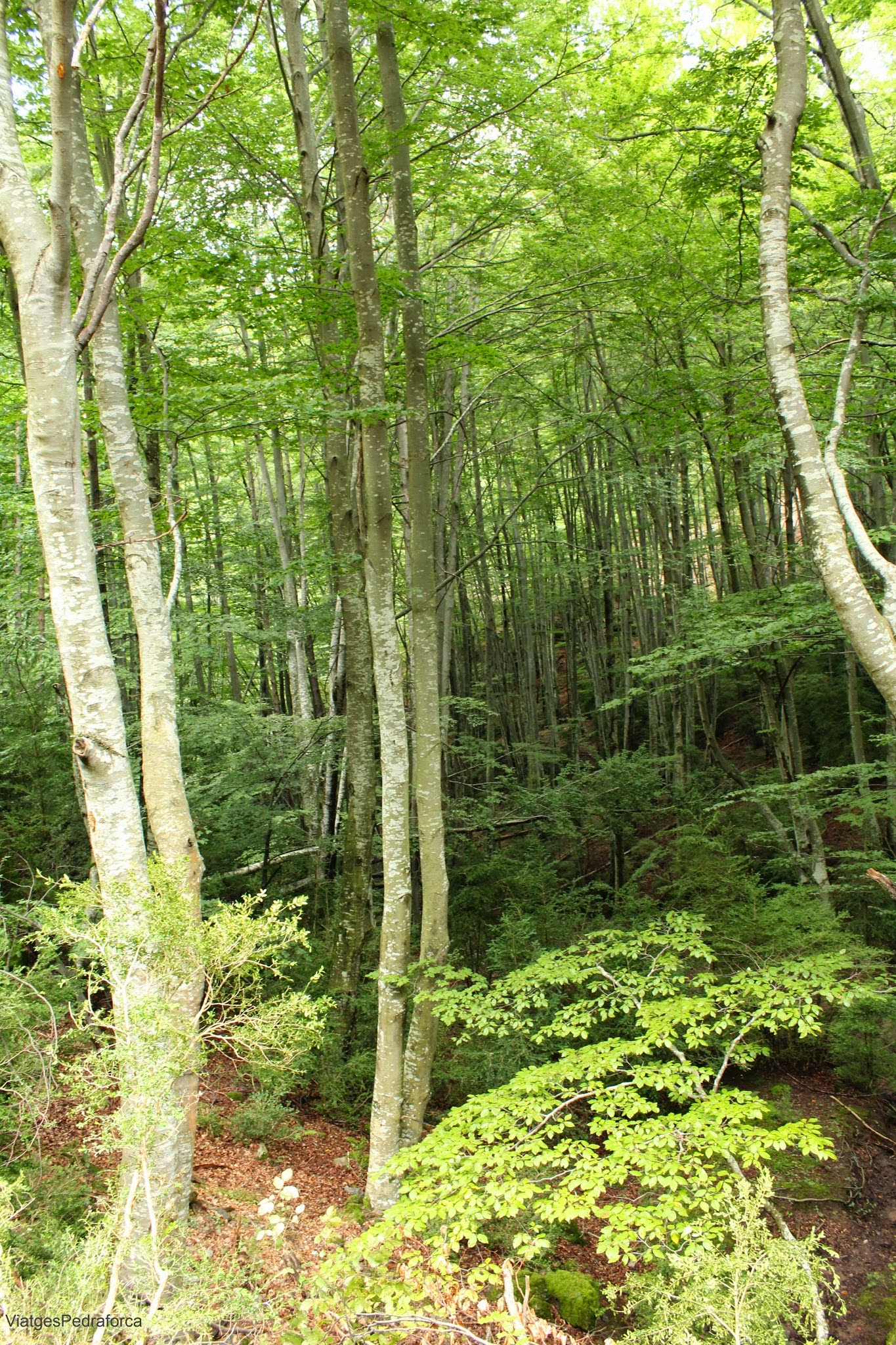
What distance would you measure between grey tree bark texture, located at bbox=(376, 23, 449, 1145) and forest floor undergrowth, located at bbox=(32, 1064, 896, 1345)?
0.90 metres

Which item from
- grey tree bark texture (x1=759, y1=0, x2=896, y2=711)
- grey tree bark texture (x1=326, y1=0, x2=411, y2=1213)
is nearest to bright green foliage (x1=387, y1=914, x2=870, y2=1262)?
grey tree bark texture (x1=326, y1=0, x2=411, y2=1213)

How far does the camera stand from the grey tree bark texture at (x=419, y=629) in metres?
5.25

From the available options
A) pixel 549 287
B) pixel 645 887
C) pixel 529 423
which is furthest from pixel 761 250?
pixel 529 423

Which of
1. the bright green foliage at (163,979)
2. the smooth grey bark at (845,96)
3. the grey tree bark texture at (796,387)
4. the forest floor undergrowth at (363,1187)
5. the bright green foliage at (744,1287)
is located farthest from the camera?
the smooth grey bark at (845,96)

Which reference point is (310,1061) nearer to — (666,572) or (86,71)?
(86,71)

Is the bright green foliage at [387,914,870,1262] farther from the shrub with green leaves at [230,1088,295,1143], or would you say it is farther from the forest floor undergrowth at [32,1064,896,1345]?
the shrub with green leaves at [230,1088,295,1143]

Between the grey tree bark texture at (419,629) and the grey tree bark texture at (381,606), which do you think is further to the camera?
the grey tree bark texture at (419,629)

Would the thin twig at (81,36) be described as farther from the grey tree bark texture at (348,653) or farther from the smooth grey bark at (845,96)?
the smooth grey bark at (845,96)

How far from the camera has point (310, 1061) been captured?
626 cm

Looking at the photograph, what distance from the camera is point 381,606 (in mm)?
5375

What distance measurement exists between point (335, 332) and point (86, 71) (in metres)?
2.44

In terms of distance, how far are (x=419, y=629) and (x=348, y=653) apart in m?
1.67

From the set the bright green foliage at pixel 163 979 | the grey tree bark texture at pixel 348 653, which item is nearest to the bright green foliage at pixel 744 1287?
the bright green foliage at pixel 163 979

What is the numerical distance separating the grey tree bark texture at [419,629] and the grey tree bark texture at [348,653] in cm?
104
